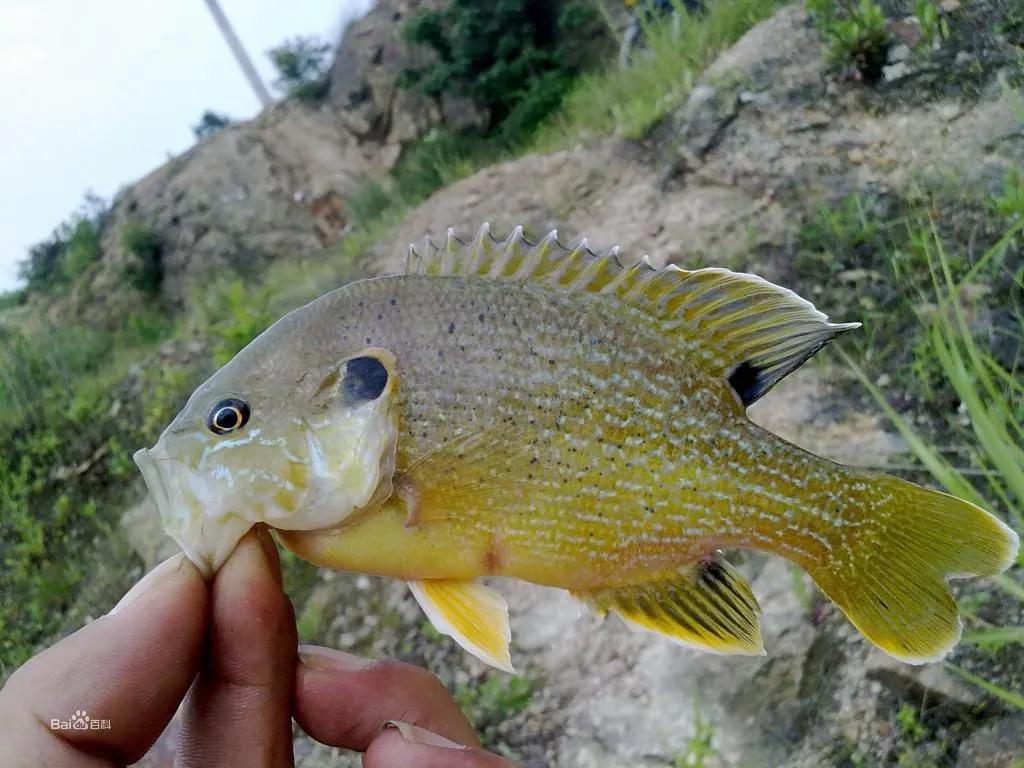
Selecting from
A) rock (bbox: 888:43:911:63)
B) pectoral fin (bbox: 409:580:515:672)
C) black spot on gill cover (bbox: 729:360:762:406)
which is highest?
black spot on gill cover (bbox: 729:360:762:406)

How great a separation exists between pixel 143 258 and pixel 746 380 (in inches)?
529

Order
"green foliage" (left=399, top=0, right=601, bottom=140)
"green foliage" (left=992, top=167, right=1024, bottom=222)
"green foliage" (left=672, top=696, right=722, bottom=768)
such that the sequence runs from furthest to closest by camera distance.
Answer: "green foliage" (left=399, top=0, right=601, bottom=140)
"green foliage" (left=992, top=167, right=1024, bottom=222)
"green foliage" (left=672, top=696, right=722, bottom=768)

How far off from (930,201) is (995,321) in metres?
0.92

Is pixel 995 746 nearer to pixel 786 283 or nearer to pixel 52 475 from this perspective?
pixel 786 283

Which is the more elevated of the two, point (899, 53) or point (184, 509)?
point (184, 509)

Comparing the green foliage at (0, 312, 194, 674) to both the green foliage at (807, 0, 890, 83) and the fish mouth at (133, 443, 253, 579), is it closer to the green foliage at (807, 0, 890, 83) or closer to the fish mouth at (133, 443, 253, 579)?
the fish mouth at (133, 443, 253, 579)

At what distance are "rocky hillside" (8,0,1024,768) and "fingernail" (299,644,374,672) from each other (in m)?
0.83

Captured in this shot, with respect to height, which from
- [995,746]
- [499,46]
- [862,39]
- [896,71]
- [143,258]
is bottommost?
[995,746]

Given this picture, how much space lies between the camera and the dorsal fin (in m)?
1.45

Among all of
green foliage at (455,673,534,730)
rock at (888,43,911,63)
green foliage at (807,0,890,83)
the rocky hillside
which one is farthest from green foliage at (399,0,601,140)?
green foliage at (455,673,534,730)

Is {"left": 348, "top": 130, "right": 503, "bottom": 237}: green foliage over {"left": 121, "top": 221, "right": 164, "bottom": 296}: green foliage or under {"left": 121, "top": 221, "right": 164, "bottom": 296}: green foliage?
under

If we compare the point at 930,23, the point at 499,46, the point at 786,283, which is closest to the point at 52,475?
the point at 786,283

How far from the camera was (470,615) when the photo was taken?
1.41 meters

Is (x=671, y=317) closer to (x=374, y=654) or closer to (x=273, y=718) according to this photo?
(x=273, y=718)
